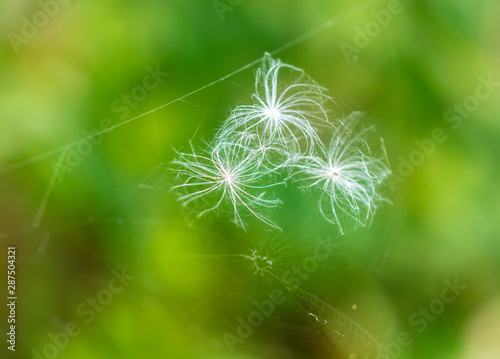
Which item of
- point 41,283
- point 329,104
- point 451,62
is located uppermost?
point 451,62

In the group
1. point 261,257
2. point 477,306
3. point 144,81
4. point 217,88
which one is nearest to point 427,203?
point 477,306

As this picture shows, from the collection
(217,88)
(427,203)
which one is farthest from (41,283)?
(427,203)

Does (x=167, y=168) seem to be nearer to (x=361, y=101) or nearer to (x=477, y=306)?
(x=361, y=101)

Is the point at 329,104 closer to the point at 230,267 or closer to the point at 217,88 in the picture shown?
the point at 217,88

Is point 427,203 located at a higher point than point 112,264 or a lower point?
higher

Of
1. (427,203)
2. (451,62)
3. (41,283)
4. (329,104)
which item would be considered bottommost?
(41,283)

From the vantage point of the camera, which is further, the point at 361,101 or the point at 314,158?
the point at 361,101
